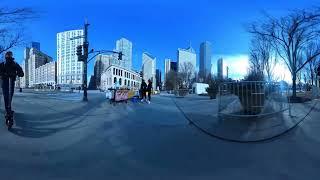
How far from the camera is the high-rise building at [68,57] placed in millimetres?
36531

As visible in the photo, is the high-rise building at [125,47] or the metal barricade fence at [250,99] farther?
the high-rise building at [125,47]

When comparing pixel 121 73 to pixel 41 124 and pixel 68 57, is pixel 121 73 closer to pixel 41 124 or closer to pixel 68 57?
pixel 68 57

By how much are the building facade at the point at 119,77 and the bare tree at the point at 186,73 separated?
88.9 ft

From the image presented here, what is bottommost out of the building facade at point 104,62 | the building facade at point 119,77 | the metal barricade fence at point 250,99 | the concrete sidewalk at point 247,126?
the concrete sidewalk at point 247,126

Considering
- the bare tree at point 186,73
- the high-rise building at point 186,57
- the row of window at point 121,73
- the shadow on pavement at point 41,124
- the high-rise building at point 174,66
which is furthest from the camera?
the high-rise building at point 174,66

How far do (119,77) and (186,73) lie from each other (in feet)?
129

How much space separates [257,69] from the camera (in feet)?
149

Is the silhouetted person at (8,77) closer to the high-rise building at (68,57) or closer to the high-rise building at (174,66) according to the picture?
the high-rise building at (68,57)

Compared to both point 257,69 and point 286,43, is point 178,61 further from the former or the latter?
point 286,43

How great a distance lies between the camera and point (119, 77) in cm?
5438

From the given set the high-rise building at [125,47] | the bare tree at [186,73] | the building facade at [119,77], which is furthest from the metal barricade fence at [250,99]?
the bare tree at [186,73]

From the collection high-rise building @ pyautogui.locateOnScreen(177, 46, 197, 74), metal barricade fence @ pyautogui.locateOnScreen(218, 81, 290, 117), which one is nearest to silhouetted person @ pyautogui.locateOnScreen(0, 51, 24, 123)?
metal barricade fence @ pyautogui.locateOnScreen(218, 81, 290, 117)

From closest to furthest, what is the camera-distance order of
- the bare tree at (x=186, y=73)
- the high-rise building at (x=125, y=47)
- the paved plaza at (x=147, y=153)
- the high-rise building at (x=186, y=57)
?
the paved plaza at (x=147, y=153) < the high-rise building at (x=125, y=47) < the high-rise building at (x=186, y=57) < the bare tree at (x=186, y=73)

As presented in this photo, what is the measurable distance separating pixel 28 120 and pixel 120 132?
3319 mm
